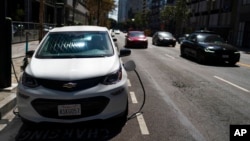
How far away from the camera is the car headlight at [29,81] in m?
5.41

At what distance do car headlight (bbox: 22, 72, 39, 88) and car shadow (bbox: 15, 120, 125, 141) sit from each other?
2.14 feet

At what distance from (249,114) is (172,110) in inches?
64.2

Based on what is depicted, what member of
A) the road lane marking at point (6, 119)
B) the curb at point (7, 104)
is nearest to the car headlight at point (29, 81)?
the road lane marking at point (6, 119)

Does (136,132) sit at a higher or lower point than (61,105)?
lower

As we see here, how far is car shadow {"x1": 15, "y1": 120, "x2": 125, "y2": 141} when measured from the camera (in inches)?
213

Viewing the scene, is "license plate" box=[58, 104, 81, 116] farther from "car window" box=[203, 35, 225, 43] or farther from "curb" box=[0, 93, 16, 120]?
"car window" box=[203, 35, 225, 43]

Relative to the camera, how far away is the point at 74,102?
5242 mm

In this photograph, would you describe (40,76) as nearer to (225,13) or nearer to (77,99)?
(77,99)

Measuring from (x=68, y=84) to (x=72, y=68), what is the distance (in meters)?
0.44

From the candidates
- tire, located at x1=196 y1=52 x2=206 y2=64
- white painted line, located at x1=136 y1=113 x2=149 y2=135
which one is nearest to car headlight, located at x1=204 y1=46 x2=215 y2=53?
tire, located at x1=196 y1=52 x2=206 y2=64

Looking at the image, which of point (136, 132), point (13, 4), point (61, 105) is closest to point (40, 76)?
point (61, 105)

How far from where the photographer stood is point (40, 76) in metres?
5.43

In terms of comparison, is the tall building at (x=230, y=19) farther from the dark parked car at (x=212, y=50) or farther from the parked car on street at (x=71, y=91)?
the parked car on street at (x=71, y=91)

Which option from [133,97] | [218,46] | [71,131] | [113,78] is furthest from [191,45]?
[71,131]
